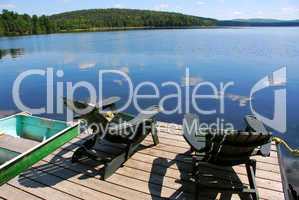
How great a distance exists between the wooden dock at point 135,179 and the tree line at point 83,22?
71.4m

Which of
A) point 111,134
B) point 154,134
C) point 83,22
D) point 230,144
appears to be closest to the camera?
point 230,144

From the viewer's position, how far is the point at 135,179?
3.52 metres

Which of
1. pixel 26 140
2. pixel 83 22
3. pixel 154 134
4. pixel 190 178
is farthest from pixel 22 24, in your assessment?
pixel 190 178

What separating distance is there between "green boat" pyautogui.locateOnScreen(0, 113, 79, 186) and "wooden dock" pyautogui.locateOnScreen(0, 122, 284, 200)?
106mm

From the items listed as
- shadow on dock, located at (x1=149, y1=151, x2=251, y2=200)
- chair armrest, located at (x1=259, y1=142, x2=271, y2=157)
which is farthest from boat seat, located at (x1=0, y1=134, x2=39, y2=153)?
chair armrest, located at (x1=259, y1=142, x2=271, y2=157)

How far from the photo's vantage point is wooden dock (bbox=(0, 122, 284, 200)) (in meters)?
3.22

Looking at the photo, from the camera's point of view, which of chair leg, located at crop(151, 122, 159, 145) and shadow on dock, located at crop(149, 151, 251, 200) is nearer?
shadow on dock, located at crop(149, 151, 251, 200)

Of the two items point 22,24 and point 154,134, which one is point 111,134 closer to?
point 154,134

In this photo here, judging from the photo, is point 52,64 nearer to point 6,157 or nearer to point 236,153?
point 6,157

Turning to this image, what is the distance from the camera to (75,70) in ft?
59.6

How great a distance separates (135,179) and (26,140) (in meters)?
2.38

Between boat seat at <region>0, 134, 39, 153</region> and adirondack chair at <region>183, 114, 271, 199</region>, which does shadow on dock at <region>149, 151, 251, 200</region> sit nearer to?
adirondack chair at <region>183, 114, 271, 199</region>

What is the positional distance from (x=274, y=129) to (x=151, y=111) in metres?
5.46

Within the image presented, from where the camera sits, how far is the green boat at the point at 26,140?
3.63 m
